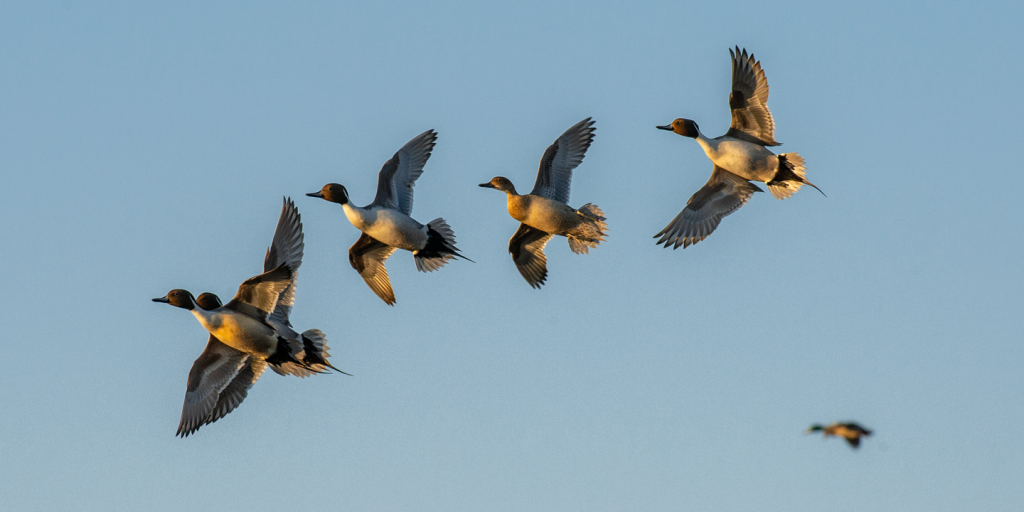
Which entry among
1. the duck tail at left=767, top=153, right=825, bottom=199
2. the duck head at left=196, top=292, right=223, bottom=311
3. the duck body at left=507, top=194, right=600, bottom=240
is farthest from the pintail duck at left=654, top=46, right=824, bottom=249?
the duck head at left=196, top=292, right=223, bottom=311

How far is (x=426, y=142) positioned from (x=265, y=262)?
3.79 m

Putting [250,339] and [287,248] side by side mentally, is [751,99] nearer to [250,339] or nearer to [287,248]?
[287,248]

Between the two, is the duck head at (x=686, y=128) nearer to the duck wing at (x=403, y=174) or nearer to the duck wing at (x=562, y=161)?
the duck wing at (x=562, y=161)

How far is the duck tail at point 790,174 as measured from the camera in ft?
63.6

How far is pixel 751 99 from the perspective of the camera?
19297 mm

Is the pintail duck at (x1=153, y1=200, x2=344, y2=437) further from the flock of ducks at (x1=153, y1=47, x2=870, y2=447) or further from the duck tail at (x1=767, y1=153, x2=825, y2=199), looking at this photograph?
the duck tail at (x1=767, y1=153, x2=825, y2=199)

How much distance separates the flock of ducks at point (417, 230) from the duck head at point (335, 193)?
16mm

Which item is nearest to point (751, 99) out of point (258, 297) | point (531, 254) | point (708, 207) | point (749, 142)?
point (749, 142)

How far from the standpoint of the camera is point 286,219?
19516 mm

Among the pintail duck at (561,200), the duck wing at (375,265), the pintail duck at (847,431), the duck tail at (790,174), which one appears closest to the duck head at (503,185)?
the pintail duck at (561,200)

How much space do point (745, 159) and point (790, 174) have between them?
2.41 ft

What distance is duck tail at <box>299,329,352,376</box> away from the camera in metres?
18.9

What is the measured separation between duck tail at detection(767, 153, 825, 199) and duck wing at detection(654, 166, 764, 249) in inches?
22.8

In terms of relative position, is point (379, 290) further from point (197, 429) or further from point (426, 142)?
point (197, 429)
